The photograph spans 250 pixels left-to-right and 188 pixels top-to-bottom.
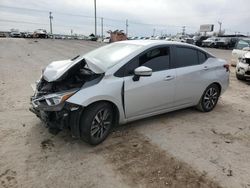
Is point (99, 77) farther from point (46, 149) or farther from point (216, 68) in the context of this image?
point (216, 68)

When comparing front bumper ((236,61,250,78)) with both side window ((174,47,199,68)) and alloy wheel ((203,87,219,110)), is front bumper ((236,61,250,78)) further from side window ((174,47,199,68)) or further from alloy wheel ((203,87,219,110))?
side window ((174,47,199,68))

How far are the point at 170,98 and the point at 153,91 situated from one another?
0.53 meters

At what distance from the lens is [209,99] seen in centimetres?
591

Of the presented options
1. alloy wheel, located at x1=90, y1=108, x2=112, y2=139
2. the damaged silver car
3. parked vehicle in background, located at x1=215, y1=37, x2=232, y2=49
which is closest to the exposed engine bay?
the damaged silver car

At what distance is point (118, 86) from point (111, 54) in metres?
0.93

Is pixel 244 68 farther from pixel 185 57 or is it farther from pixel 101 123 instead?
pixel 101 123

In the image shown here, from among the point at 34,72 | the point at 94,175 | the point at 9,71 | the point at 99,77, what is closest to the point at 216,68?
the point at 99,77

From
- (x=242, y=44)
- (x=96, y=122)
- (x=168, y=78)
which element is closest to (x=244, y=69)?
(x=242, y=44)

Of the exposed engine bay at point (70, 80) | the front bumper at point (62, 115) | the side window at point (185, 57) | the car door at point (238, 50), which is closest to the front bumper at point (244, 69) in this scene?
the car door at point (238, 50)

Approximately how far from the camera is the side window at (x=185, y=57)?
515 centimetres

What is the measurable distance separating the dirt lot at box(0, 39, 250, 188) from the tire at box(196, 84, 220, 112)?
0.27 meters

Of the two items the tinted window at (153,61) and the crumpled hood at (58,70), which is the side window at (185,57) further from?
the crumpled hood at (58,70)

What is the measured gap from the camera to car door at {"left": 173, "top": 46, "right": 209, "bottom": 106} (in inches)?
201

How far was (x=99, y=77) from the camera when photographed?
412 centimetres
